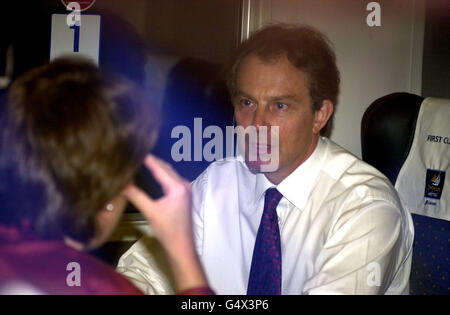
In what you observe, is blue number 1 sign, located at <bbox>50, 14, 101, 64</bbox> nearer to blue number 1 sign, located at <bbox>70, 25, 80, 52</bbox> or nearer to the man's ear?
blue number 1 sign, located at <bbox>70, 25, 80, 52</bbox>

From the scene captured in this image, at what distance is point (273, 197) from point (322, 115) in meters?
0.29

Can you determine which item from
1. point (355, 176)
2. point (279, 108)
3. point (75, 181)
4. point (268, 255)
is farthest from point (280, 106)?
point (75, 181)

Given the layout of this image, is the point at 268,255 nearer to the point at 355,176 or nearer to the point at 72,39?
the point at 355,176

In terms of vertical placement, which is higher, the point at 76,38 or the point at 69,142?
the point at 76,38

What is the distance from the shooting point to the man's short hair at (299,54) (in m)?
1.30

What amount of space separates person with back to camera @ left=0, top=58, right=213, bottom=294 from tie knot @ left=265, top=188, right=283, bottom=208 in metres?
0.51

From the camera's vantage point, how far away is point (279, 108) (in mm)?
1269

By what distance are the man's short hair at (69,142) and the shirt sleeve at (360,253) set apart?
522 millimetres

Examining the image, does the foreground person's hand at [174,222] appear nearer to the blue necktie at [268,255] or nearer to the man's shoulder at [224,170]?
the blue necktie at [268,255]

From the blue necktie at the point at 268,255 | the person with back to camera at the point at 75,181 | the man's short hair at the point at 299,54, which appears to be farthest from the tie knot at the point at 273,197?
the person with back to camera at the point at 75,181

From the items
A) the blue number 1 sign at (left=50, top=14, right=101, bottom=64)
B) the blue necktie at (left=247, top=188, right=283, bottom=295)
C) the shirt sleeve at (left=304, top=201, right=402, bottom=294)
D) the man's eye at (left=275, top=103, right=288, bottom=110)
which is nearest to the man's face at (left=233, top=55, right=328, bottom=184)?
the man's eye at (left=275, top=103, right=288, bottom=110)

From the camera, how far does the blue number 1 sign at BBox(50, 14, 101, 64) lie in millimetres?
1143

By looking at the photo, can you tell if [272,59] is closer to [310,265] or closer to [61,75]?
[310,265]

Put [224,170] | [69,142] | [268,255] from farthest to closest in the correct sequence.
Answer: [224,170]
[268,255]
[69,142]
